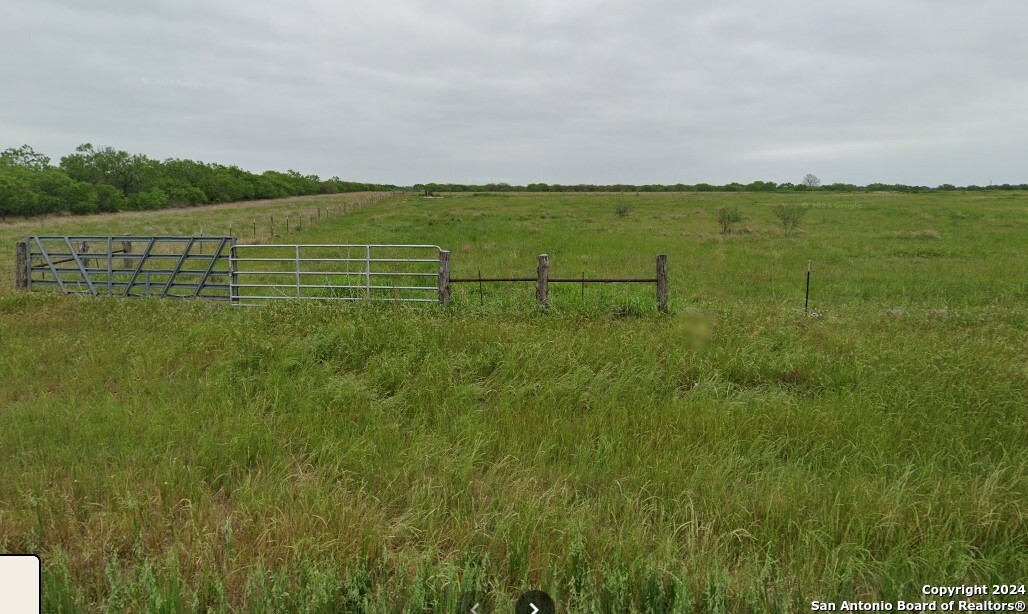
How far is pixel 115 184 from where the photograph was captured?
65.2 m

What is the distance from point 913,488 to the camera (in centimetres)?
395

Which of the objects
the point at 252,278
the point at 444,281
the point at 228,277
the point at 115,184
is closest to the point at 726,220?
the point at 444,281

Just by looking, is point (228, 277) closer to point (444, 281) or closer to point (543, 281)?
point (444, 281)

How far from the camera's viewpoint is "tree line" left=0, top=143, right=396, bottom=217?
46122 millimetres

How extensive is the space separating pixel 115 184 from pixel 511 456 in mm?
81920

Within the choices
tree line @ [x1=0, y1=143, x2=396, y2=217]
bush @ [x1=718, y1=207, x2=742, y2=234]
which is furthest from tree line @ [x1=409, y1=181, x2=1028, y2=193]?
bush @ [x1=718, y1=207, x2=742, y2=234]

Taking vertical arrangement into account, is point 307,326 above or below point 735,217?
below

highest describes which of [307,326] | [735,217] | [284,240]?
[735,217]

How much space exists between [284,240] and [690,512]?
25.8 m

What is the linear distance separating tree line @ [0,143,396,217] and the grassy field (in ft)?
165

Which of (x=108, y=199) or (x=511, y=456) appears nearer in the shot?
(x=511, y=456)

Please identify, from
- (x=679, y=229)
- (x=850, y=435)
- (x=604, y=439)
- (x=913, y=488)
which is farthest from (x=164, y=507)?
(x=679, y=229)

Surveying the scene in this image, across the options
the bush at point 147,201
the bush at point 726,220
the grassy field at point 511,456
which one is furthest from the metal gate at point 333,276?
the bush at point 147,201

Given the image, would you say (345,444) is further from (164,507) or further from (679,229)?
(679,229)
